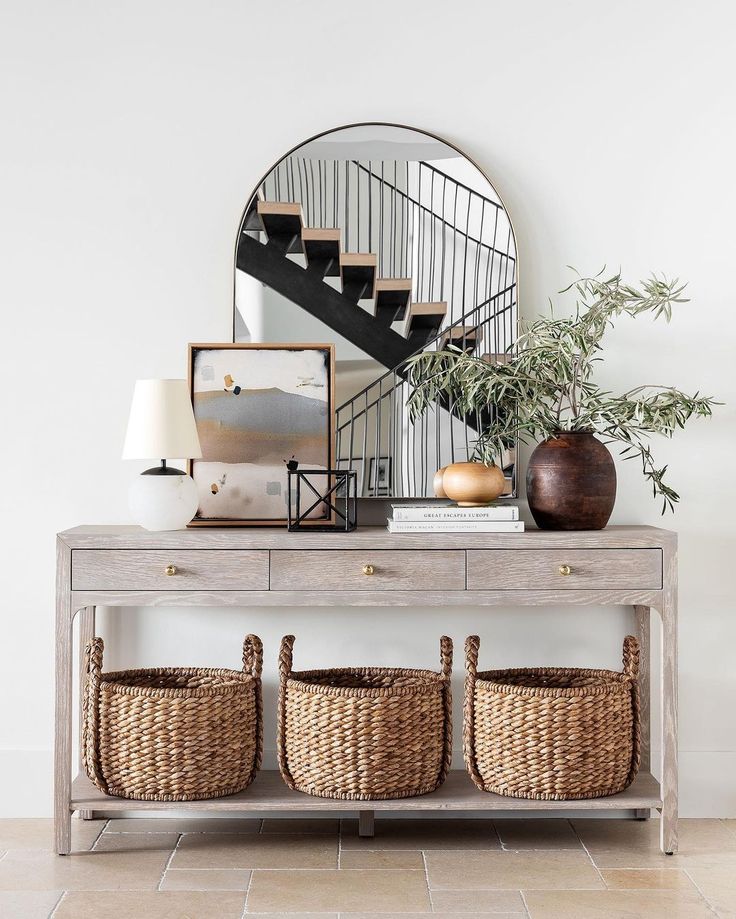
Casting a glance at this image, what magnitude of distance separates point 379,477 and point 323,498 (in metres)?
0.26

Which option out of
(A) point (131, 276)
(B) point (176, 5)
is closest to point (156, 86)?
(B) point (176, 5)

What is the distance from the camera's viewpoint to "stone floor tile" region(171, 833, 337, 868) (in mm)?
2459

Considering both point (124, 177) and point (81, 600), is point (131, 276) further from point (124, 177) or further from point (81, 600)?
point (81, 600)

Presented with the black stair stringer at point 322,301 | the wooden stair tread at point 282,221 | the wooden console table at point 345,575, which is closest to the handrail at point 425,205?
the wooden stair tread at point 282,221

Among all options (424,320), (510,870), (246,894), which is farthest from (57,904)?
(424,320)

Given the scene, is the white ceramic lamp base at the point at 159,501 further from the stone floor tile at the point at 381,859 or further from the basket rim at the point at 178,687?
the stone floor tile at the point at 381,859

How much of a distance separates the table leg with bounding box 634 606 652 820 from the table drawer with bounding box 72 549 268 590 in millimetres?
1104

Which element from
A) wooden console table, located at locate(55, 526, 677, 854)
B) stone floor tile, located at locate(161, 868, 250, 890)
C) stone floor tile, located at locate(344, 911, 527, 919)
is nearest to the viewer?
stone floor tile, located at locate(344, 911, 527, 919)

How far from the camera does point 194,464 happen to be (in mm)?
2756

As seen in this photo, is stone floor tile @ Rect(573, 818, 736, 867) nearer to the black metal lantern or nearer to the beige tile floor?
the beige tile floor

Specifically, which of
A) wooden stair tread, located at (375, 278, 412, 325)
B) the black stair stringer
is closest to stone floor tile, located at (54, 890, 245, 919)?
the black stair stringer

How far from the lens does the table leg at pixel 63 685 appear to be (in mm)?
2436

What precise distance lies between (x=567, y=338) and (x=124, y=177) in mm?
1376

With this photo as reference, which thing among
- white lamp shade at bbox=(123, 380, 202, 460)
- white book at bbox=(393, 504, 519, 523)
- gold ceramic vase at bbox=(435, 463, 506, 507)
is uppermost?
white lamp shade at bbox=(123, 380, 202, 460)
